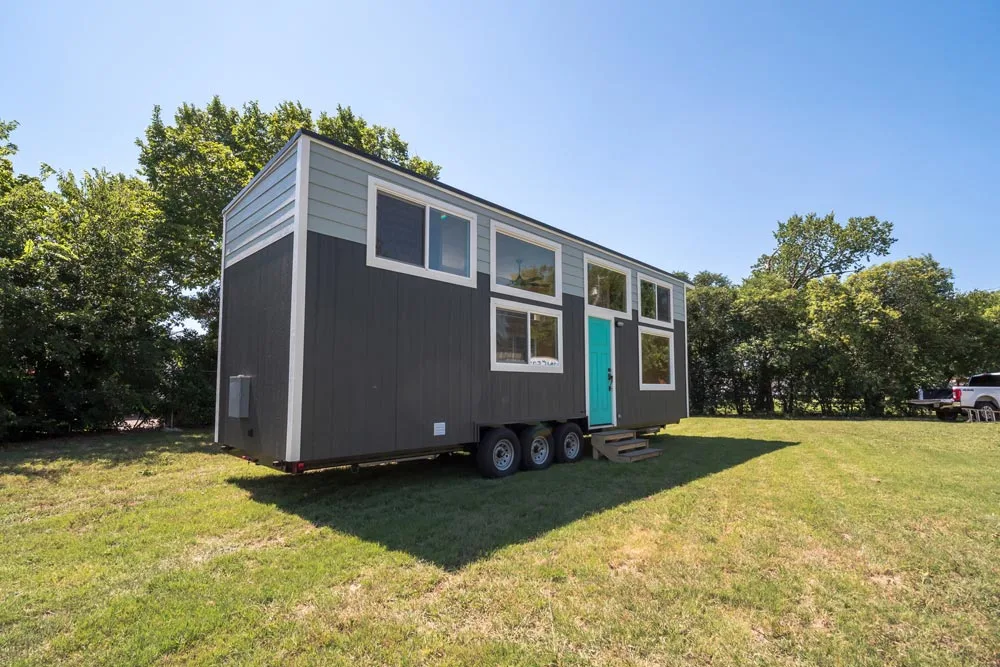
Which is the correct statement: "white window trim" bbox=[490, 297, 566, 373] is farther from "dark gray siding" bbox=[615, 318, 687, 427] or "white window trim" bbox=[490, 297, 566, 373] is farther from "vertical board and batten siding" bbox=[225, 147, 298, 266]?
"vertical board and batten siding" bbox=[225, 147, 298, 266]

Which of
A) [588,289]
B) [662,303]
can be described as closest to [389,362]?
[588,289]

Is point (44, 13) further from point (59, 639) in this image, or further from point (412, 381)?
point (59, 639)

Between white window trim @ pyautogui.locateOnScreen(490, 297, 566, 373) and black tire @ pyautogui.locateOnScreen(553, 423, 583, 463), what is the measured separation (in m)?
0.99

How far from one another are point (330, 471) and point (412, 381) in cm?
233

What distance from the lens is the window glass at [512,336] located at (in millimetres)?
6621

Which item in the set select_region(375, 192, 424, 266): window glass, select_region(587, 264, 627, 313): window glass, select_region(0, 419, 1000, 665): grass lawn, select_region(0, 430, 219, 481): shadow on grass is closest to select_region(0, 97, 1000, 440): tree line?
select_region(0, 430, 219, 481): shadow on grass

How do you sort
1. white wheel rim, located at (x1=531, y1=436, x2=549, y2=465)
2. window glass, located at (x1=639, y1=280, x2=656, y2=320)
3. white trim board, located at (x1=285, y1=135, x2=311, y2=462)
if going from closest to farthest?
white trim board, located at (x1=285, y1=135, x2=311, y2=462) → white wheel rim, located at (x1=531, y1=436, x2=549, y2=465) → window glass, located at (x1=639, y1=280, x2=656, y2=320)

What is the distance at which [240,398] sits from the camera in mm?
5164

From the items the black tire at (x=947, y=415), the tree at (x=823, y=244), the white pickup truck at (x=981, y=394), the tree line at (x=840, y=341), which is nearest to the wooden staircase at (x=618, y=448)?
the tree line at (x=840, y=341)

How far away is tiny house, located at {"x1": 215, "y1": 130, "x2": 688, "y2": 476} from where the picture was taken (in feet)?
15.3

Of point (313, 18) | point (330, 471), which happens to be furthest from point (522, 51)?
point (330, 471)

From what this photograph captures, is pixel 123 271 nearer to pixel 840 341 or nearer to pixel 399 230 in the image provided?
pixel 399 230

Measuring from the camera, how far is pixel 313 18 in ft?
22.1

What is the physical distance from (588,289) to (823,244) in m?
26.6
